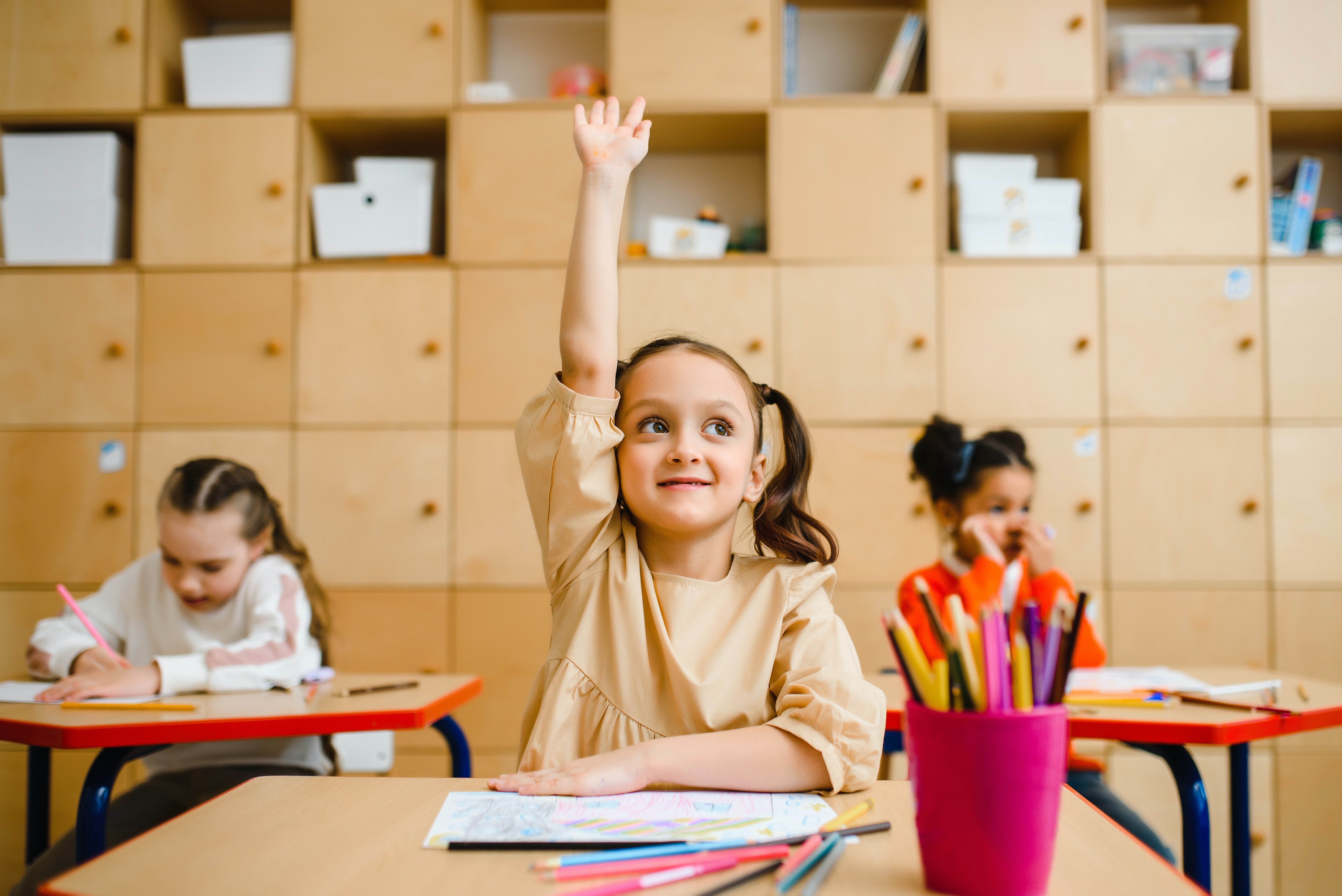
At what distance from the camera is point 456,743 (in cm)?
181

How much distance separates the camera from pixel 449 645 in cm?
257

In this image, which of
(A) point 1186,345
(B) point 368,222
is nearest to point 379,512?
(B) point 368,222

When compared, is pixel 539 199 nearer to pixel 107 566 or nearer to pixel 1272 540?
pixel 107 566

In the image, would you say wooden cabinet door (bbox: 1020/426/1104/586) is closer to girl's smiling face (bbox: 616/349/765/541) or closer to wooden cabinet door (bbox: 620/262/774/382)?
wooden cabinet door (bbox: 620/262/774/382)

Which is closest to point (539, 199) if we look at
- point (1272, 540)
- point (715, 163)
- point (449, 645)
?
point (715, 163)

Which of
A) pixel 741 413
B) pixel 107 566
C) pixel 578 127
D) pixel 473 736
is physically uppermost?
pixel 578 127

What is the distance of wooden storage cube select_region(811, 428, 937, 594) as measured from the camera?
2.53 metres

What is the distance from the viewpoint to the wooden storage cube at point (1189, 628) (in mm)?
2492

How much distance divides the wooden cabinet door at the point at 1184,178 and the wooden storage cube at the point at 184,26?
7.57 feet

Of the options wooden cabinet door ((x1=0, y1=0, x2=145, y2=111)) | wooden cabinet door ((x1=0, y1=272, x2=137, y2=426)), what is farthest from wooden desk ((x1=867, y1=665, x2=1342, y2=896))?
wooden cabinet door ((x1=0, y1=0, x2=145, y2=111))

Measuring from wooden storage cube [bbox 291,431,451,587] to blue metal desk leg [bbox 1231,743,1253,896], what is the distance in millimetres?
2003

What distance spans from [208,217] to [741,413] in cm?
231

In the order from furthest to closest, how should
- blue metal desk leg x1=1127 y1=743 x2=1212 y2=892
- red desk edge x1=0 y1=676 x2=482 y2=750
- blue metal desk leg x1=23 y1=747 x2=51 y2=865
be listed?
1. blue metal desk leg x1=23 y1=747 x2=51 y2=865
2. blue metal desk leg x1=1127 y1=743 x2=1212 y2=892
3. red desk edge x1=0 y1=676 x2=482 y2=750

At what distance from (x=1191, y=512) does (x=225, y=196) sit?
3057mm
